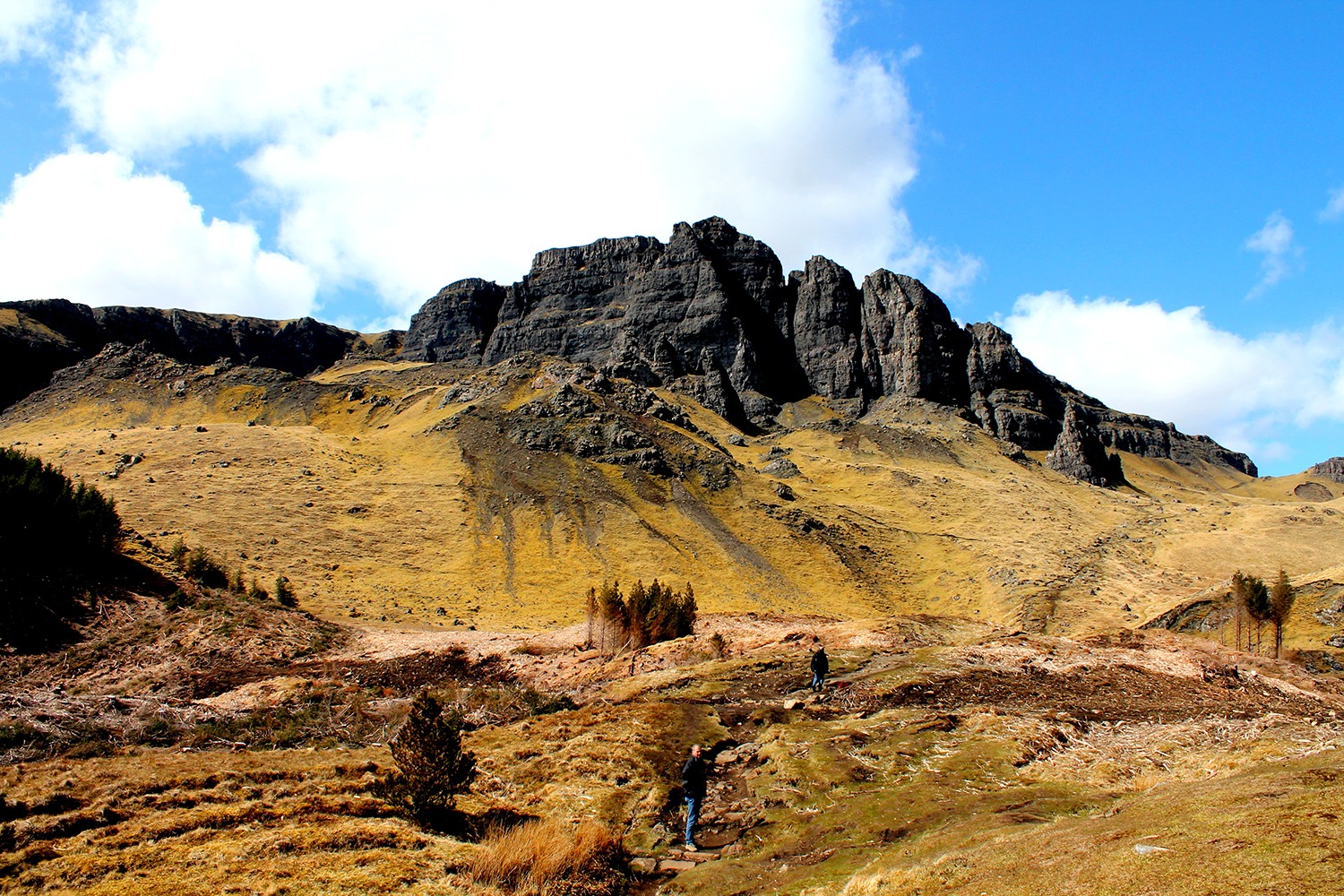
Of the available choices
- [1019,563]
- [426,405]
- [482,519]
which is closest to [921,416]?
[1019,563]

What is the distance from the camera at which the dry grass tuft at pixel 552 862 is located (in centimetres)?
1172

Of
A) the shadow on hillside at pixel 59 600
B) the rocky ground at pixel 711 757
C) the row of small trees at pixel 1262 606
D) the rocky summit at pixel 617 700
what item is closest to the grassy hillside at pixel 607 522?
the rocky summit at pixel 617 700

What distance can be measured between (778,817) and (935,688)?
38.6ft

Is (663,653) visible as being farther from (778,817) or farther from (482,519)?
(482,519)

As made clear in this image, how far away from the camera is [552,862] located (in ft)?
39.4

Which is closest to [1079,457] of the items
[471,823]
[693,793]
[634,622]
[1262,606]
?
[1262,606]

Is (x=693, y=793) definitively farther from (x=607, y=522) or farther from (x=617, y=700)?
(x=607, y=522)

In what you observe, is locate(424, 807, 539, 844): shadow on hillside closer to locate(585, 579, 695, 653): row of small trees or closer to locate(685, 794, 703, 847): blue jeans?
locate(685, 794, 703, 847): blue jeans

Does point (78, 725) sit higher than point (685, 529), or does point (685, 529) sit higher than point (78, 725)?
point (685, 529)

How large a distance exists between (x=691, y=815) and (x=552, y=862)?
3959 mm

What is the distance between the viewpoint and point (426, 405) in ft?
447

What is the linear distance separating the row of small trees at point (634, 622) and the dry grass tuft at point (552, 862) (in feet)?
75.1

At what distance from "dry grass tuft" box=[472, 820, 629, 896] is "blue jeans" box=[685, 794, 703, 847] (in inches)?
72.6

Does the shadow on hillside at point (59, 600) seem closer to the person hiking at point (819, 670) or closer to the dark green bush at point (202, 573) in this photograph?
the dark green bush at point (202, 573)
